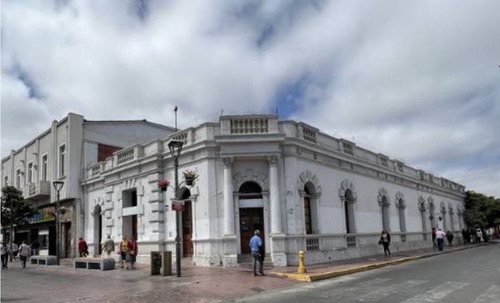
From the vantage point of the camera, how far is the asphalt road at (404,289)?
39.2 ft

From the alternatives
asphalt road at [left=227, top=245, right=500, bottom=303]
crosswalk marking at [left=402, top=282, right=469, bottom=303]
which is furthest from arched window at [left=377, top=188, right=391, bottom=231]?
crosswalk marking at [left=402, top=282, right=469, bottom=303]

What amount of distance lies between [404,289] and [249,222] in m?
9.91

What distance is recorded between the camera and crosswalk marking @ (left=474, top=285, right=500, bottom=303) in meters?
11.2

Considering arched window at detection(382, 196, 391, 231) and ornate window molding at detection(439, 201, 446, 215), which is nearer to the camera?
arched window at detection(382, 196, 391, 231)

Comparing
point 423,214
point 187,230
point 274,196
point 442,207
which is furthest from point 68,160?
point 442,207

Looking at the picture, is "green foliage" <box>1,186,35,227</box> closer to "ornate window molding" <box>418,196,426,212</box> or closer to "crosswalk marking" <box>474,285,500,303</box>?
"ornate window molding" <box>418,196,426,212</box>

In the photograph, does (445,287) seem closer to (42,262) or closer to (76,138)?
(42,262)

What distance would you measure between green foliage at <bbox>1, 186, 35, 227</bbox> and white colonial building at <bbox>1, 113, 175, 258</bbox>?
1.20 metres

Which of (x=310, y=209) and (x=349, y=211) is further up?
(x=310, y=209)

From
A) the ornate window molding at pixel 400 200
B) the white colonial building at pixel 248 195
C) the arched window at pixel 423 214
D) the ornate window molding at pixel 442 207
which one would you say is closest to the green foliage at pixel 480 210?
the ornate window molding at pixel 442 207

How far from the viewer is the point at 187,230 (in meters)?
24.0

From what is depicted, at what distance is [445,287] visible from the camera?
44.8ft

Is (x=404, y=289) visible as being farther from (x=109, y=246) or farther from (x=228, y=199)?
(x=109, y=246)

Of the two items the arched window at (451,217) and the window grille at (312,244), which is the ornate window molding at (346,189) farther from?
the arched window at (451,217)
